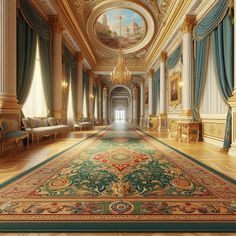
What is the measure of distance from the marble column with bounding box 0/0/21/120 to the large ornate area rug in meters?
2.12

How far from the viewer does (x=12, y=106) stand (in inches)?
182

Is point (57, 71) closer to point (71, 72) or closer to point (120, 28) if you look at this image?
point (71, 72)

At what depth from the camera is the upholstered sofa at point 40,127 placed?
18.5 feet

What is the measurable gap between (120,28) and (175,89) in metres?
6.36

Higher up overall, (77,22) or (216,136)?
(77,22)

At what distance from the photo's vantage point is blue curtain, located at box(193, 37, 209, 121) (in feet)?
20.6

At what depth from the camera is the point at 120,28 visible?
42.3ft

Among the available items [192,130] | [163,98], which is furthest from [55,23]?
[163,98]

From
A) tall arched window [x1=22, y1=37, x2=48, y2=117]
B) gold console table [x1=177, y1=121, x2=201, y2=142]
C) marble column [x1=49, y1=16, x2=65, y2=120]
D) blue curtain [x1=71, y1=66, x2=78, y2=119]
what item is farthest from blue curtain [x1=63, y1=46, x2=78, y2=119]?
gold console table [x1=177, y1=121, x2=201, y2=142]

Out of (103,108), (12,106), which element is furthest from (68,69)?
(103,108)

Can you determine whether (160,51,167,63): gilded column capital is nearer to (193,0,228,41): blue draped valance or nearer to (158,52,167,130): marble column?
(158,52,167,130): marble column

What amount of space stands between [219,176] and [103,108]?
22.8 metres

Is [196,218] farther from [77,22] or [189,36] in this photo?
[77,22]

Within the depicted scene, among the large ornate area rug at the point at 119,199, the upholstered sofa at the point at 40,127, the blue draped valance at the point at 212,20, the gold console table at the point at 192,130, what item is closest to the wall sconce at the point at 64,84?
the upholstered sofa at the point at 40,127
